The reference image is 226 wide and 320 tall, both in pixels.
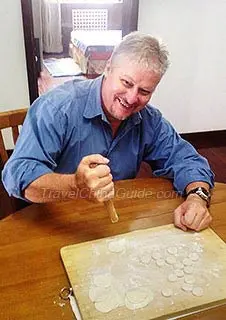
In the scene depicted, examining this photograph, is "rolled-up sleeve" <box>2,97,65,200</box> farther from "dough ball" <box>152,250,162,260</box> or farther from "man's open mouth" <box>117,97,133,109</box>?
"dough ball" <box>152,250,162,260</box>

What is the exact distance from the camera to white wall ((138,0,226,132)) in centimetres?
252

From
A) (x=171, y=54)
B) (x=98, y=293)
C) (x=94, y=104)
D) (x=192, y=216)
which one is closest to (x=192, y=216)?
(x=192, y=216)

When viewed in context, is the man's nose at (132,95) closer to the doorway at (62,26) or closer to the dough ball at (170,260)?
the dough ball at (170,260)

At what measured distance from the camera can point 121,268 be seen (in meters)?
0.85

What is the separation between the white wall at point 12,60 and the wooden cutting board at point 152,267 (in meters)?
1.78

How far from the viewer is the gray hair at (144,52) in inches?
42.8

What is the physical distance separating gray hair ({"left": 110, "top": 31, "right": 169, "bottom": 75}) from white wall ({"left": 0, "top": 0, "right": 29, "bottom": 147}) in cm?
141

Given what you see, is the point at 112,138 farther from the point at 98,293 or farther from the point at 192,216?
the point at 98,293

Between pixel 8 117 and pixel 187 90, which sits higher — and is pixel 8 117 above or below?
Answer: above

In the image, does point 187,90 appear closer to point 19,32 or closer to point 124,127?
point 19,32

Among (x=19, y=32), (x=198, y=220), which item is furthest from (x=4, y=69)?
(x=198, y=220)

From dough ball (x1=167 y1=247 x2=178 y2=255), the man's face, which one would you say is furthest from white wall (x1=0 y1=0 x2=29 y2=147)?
dough ball (x1=167 y1=247 x2=178 y2=255)

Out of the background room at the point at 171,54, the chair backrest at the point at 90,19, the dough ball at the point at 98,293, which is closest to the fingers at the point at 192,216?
the dough ball at the point at 98,293

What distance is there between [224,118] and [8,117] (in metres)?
2.17
